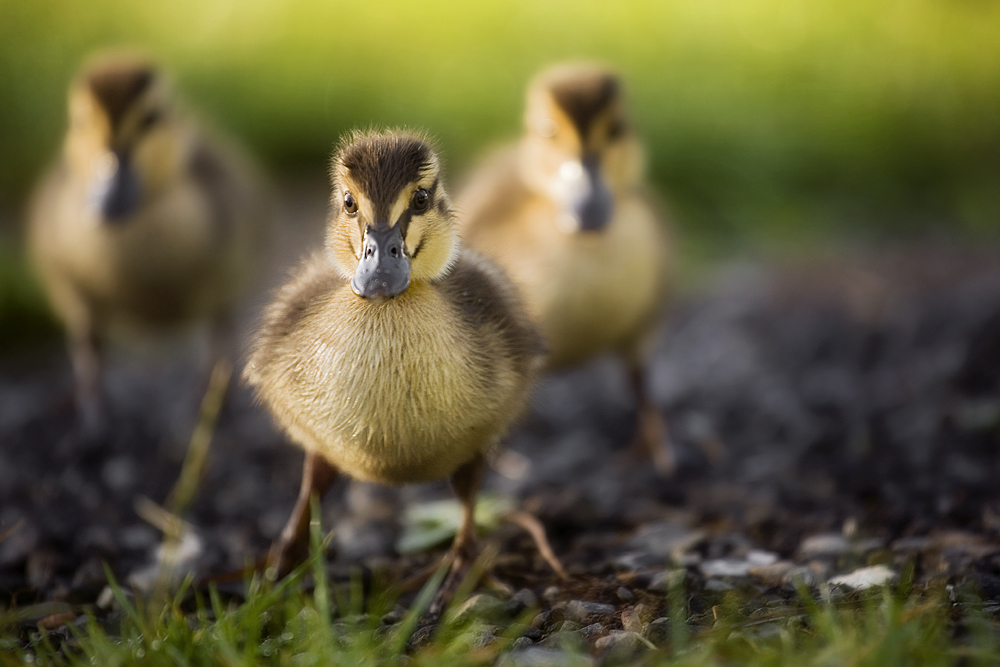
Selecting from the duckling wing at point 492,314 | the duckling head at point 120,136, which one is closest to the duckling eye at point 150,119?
the duckling head at point 120,136

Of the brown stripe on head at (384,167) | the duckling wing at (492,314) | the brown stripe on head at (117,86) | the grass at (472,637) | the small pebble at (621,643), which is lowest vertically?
the small pebble at (621,643)

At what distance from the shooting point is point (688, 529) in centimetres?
358

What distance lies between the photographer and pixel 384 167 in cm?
261

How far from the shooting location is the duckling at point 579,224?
4.10 metres

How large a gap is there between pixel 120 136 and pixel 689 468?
9.05ft

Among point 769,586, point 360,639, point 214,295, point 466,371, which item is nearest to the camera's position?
point 360,639

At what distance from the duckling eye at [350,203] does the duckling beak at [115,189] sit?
6.80ft

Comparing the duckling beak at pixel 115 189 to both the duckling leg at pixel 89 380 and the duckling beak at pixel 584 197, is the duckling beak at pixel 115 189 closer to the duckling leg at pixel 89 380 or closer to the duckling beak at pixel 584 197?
the duckling leg at pixel 89 380

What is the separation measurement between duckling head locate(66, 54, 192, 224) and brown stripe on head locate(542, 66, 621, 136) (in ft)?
5.77

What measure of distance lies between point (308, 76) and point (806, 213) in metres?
4.15

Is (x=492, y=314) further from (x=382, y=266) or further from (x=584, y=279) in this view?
(x=584, y=279)

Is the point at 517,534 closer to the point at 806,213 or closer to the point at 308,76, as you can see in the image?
the point at 806,213

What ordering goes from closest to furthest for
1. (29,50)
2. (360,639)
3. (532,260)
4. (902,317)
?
1. (360,639)
2. (532,260)
3. (902,317)
4. (29,50)

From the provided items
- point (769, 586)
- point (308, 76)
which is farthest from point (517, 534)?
point (308, 76)
